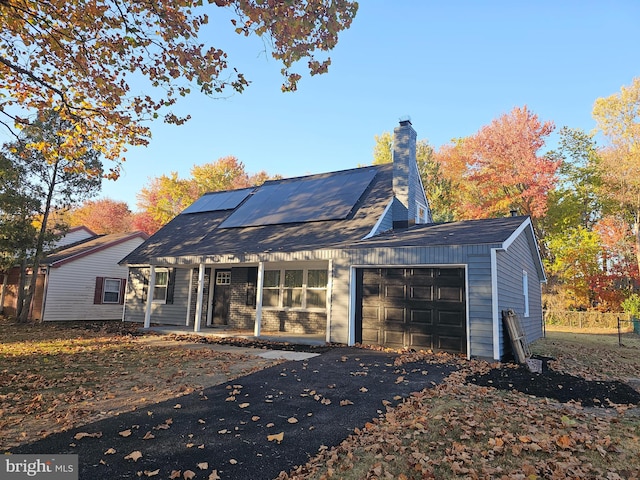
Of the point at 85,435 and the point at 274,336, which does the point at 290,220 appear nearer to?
the point at 274,336

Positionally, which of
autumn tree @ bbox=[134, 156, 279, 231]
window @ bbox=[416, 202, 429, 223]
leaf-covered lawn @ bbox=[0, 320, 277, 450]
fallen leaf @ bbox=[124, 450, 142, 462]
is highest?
autumn tree @ bbox=[134, 156, 279, 231]

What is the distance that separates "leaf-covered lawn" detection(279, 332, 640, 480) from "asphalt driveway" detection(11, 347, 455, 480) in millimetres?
345

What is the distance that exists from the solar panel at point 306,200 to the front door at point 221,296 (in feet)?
7.54

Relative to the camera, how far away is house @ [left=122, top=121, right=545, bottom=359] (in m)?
9.80

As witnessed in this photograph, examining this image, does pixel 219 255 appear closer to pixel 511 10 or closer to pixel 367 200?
pixel 367 200

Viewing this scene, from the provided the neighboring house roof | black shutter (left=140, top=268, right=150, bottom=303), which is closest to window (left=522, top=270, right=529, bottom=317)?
black shutter (left=140, top=268, right=150, bottom=303)

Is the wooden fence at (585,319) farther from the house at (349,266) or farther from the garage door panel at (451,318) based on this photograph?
the garage door panel at (451,318)

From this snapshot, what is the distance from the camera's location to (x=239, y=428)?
465 centimetres

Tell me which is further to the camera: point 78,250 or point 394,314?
point 78,250

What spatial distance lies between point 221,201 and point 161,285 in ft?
17.8

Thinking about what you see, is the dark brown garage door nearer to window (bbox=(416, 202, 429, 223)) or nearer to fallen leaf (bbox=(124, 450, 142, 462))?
window (bbox=(416, 202, 429, 223))

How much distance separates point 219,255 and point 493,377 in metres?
9.93

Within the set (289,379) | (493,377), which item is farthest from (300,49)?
(493,377)

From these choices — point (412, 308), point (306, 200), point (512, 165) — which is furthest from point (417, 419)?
point (512, 165)
